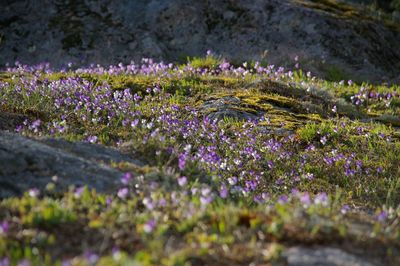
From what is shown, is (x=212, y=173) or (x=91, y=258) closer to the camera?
(x=91, y=258)

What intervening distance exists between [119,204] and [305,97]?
695cm

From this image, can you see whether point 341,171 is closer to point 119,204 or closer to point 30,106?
point 119,204

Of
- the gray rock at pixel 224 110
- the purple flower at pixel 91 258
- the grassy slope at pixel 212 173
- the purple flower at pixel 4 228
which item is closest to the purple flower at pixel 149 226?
the grassy slope at pixel 212 173

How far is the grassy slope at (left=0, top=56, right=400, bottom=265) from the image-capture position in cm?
332

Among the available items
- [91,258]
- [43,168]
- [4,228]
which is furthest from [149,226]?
[43,168]

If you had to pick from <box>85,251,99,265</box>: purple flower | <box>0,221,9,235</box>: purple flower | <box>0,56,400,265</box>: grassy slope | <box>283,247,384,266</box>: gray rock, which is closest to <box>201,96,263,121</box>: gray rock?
<box>0,56,400,265</box>: grassy slope

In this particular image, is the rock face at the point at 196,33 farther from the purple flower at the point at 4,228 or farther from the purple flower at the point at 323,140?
the purple flower at the point at 4,228

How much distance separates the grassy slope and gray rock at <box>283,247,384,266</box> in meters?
0.08

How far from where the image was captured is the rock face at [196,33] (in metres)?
15.5

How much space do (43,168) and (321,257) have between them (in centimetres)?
245

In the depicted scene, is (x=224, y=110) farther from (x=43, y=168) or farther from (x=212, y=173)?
(x=43, y=168)

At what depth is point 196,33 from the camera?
645 inches

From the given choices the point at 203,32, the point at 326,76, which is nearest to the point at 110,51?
the point at 203,32

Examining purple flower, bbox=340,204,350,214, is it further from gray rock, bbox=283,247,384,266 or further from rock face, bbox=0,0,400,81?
rock face, bbox=0,0,400,81
